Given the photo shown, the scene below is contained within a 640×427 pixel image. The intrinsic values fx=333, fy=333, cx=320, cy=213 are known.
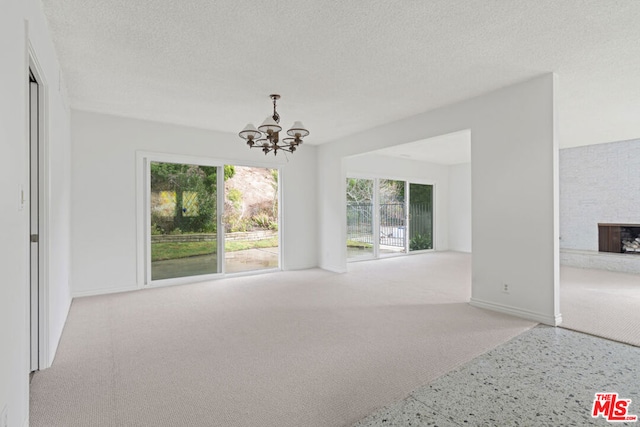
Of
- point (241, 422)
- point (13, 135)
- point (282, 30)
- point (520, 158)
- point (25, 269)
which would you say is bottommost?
point (241, 422)

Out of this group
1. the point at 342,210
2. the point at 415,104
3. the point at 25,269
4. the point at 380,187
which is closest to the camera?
the point at 25,269

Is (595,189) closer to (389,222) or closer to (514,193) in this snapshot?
(389,222)

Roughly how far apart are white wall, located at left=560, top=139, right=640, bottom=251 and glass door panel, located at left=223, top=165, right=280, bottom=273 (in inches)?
243

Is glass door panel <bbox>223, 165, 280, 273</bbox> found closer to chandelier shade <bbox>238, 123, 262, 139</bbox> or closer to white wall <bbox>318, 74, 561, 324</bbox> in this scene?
chandelier shade <bbox>238, 123, 262, 139</bbox>

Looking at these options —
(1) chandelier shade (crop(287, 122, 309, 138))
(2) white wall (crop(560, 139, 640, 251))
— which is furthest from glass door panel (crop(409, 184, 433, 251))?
(1) chandelier shade (crop(287, 122, 309, 138))

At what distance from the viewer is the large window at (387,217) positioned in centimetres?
770

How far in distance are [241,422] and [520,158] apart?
353 cm

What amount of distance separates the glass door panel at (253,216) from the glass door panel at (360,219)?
5.52 feet

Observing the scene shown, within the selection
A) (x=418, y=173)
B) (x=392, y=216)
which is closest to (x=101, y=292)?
(x=392, y=216)

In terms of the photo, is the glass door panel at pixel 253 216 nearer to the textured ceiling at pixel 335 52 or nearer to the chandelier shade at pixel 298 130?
the textured ceiling at pixel 335 52

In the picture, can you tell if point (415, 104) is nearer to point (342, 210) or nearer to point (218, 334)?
point (342, 210)

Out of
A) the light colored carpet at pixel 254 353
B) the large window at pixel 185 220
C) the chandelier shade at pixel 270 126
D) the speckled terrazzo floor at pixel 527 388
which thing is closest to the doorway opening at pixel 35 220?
the light colored carpet at pixel 254 353

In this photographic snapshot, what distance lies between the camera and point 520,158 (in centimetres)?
354

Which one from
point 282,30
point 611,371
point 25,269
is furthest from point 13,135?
point 611,371
